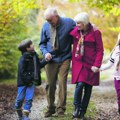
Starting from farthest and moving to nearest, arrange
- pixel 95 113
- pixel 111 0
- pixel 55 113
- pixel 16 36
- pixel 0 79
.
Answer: pixel 0 79
pixel 16 36
pixel 111 0
pixel 95 113
pixel 55 113

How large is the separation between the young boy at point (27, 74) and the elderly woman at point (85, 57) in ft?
2.31

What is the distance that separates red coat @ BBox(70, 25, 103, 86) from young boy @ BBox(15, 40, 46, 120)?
0.71m

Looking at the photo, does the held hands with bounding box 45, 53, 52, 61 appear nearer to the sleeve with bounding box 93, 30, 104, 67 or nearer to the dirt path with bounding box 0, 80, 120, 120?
the sleeve with bounding box 93, 30, 104, 67

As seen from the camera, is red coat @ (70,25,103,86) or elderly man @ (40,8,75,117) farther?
elderly man @ (40,8,75,117)

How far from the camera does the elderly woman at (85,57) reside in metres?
7.46

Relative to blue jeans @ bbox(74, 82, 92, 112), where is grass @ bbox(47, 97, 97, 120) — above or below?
below

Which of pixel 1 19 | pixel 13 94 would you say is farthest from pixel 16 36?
pixel 13 94

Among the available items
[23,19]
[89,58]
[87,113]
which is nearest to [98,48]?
[89,58]

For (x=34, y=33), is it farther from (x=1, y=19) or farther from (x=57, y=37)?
(x=57, y=37)

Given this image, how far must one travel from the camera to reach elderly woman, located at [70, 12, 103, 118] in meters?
7.46

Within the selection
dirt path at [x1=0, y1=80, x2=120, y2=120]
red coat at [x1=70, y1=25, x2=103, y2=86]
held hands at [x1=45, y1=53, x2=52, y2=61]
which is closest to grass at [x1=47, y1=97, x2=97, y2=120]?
dirt path at [x1=0, y1=80, x2=120, y2=120]

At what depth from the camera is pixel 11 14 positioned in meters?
13.6

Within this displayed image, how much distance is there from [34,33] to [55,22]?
22864mm

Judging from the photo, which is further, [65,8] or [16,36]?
[65,8]
